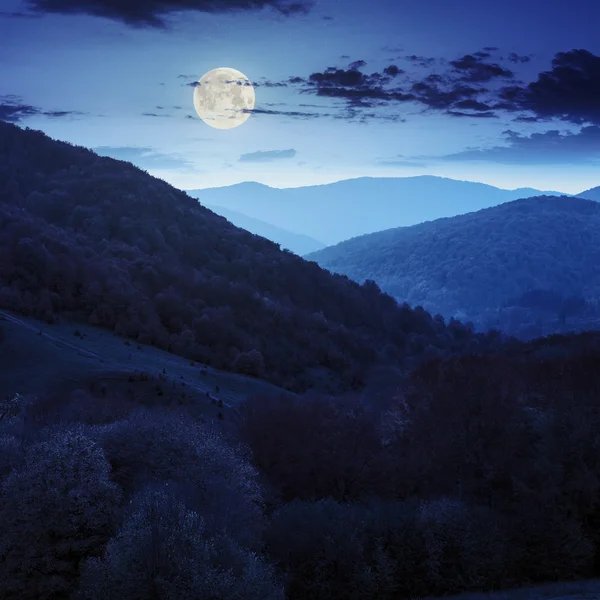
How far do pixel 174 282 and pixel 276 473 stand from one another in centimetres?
4845

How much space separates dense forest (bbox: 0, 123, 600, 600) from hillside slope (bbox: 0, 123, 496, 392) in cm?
44

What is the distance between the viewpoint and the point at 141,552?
761 inches

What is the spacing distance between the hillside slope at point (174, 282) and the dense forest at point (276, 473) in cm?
44

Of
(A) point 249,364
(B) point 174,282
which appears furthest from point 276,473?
(B) point 174,282

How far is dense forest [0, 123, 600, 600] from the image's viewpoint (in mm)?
21734

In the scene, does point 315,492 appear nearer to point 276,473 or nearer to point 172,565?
point 276,473

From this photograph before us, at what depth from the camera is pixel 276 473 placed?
3625cm

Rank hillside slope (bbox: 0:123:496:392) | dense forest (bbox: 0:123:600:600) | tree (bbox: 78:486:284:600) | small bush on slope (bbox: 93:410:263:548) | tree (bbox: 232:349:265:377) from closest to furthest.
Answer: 1. tree (bbox: 78:486:284:600)
2. dense forest (bbox: 0:123:600:600)
3. small bush on slope (bbox: 93:410:263:548)
4. hillside slope (bbox: 0:123:496:392)
5. tree (bbox: 232:349:265:377)

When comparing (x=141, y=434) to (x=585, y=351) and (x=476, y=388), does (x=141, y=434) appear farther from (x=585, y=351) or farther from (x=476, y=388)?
(x=585, y=351)

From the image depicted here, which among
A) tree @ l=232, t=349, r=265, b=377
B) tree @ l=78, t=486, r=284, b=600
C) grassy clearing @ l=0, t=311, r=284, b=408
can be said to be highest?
tree @ l=78, t=486, r=284, b=600

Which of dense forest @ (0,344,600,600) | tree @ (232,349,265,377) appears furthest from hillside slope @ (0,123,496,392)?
dense forest @ (0,344,600,600)

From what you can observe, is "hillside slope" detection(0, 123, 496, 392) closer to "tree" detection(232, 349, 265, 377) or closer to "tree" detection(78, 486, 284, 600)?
"tree" detection(232, 349, 265, 377)

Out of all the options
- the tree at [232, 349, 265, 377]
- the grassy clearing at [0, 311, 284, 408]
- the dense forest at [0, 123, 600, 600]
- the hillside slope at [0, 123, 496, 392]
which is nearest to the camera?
the dense forest at [0, 123, 600, 600]

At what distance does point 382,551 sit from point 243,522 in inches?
313
